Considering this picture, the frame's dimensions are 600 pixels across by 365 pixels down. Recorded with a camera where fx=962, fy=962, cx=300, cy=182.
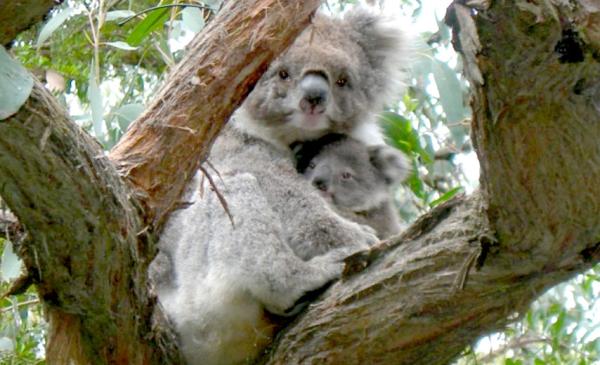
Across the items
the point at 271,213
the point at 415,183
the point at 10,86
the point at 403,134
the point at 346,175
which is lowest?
the point at 415,183

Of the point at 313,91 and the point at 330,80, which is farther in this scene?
the point at 330,80

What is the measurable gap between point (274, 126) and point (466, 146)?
87cm

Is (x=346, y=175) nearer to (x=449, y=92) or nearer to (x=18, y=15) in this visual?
(x=449, y=92)

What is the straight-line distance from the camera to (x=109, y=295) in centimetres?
220

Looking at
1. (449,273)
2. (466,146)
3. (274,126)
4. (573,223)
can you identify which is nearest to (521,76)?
(573,223)

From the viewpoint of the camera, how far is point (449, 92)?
2.94 m

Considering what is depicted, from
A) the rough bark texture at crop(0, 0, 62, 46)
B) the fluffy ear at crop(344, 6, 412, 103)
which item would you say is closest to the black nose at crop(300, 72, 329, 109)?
the fluffy ear at crop(344, 6, 412, 103)

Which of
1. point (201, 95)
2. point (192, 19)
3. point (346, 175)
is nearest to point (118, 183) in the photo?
point (201, 95)

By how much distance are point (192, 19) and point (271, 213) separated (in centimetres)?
71

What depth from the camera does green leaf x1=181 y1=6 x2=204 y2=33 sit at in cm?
294

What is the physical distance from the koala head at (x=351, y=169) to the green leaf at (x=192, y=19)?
0.54 meters

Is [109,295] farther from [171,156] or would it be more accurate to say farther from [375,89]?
[375,89]

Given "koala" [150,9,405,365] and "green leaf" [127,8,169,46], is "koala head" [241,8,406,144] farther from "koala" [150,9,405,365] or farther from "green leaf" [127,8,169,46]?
"green leaf" [127,8,169,46]

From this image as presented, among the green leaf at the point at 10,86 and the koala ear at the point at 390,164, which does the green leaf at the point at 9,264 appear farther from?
the koala ear at the point at 390,164
